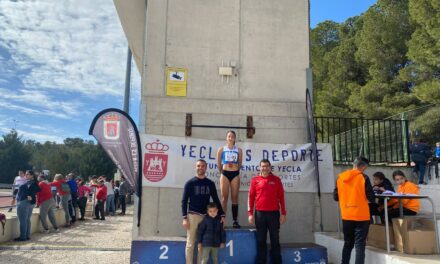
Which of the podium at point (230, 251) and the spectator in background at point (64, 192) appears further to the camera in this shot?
the spectator in background at point (64, 192)

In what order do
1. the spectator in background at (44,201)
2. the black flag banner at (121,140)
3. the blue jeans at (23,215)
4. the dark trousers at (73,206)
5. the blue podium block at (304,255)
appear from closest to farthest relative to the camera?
the blue podium block at (304,255) < the black flag banner at (121,140) < the blue jeans at (23,215) < the spectator in background at (44,201) < the dark trousers at (73,206)

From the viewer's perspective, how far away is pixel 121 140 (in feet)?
21.1

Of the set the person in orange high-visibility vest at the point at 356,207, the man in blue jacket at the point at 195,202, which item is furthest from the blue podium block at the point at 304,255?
the man in blue jacket at the point at 195,202

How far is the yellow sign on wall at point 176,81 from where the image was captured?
7219mm

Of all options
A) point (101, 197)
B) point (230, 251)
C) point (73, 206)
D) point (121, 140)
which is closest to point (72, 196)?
point (73, 206)

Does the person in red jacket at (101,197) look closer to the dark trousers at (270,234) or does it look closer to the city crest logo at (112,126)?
the city crest logo at (112,126)

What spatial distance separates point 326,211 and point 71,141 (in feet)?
351

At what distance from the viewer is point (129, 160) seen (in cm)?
653

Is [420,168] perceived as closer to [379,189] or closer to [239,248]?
[379,189]

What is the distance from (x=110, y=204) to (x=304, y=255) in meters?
12.3

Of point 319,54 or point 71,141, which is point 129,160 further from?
point 71,141

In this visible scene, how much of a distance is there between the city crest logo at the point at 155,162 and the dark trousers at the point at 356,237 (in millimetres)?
3416

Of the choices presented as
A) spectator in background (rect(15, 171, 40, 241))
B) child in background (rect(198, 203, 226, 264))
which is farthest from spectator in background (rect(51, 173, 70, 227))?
child in background (rect(198, 203, 226, 264))

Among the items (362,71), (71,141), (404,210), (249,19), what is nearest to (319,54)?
(362,71)
